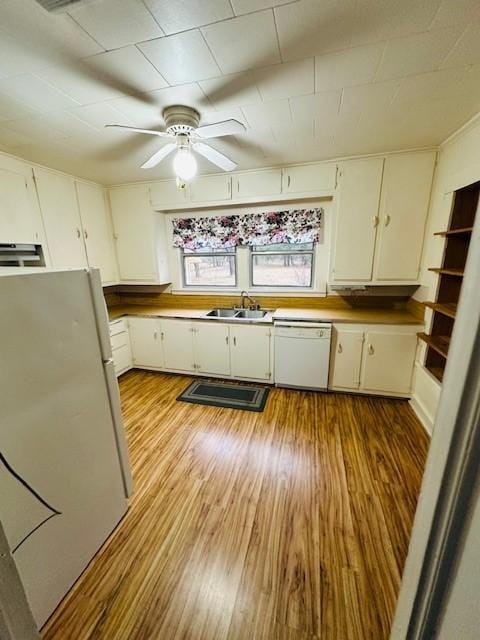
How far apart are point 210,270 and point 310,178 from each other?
1.63 meters

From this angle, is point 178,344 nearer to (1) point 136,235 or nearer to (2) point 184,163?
(1) point 136,235

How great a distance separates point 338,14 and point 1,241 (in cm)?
276

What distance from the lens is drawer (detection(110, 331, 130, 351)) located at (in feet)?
10.3

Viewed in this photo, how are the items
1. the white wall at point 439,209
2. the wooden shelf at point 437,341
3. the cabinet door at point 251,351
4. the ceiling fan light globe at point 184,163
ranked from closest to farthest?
the ceiling fan light globe at point 184,163 < the white wall at point 439,209 < the wooden shelf at point 437,341 < the cabinet door at point 251,351

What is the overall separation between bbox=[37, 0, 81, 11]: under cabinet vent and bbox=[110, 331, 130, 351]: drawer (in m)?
2.71

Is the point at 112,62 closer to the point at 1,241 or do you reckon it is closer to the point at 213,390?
the point at 1,241

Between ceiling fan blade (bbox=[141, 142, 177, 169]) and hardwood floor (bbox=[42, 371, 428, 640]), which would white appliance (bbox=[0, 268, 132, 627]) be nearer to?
hardwood floor (bbox=[42, 371, 428, 640])

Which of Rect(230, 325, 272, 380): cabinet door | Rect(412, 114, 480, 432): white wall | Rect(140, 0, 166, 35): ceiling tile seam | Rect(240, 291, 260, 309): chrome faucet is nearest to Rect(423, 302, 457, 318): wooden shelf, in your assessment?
Rect(412, 114, 480, 432): white wall

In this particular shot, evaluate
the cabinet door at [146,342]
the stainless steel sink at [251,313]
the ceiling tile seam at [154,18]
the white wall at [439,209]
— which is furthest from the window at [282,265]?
the ceiling tile seam at [154,18]

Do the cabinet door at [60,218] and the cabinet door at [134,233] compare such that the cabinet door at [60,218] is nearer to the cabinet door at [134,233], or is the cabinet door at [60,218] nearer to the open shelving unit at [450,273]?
the cabinet door at [134,233]

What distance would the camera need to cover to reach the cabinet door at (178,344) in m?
3.15

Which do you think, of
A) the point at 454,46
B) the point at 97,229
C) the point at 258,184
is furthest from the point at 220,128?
the point at 97,229

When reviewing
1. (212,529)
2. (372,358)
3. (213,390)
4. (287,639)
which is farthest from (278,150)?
(287,639)

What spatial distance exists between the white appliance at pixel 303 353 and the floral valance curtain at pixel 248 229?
105 cm
